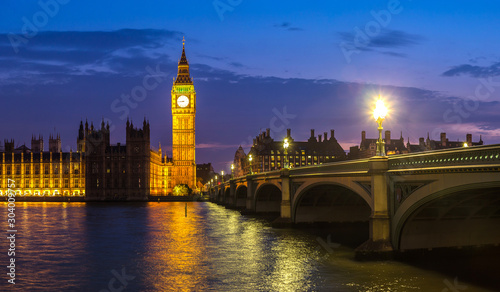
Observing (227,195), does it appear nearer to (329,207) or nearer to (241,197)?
(241,197)

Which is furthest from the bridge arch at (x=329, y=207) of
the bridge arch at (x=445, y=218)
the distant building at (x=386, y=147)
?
the distant building at (x=386, y=147)

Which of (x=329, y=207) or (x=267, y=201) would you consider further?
(x=267, y=201)

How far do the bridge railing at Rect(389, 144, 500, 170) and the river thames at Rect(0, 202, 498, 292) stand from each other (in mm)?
5527

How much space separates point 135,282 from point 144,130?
171 m

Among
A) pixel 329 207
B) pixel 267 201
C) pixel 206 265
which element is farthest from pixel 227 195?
pixel 206 265

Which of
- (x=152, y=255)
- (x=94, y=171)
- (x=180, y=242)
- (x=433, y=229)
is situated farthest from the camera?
(x=94, y=171)

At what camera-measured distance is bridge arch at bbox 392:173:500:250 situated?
2741 cm

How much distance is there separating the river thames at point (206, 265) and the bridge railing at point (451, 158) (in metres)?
5.53

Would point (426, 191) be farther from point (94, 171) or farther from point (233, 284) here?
point (94, 171)

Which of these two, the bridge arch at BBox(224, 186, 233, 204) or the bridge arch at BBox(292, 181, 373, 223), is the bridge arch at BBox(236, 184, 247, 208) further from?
the bridge arch at BBox(292, 181, 373, 223)

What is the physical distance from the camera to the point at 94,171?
19450 cm

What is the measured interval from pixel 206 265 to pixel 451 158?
16.3 m

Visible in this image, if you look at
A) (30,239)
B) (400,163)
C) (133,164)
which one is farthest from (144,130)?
(400,163)

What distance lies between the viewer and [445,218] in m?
31.7
